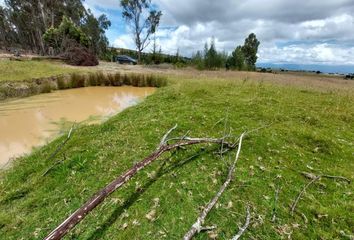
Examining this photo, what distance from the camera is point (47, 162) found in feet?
11.3

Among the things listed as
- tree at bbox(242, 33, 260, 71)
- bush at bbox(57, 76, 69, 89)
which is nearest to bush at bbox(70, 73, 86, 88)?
bush at bbox(57, 76, 69, 89)

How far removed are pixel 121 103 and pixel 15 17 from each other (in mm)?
32647

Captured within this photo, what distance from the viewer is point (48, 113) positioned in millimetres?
7043

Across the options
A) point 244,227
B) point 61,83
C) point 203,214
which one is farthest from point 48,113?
point 244,227

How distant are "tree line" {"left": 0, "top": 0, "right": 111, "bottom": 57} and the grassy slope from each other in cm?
2158

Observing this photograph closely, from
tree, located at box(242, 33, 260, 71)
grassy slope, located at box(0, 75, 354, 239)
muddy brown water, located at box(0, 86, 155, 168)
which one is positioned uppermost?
tree, located at box(242, 33, 260, 71)

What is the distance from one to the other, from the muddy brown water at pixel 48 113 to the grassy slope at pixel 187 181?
1.18 m

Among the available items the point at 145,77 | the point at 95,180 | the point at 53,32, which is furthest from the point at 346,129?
the point at 53,32

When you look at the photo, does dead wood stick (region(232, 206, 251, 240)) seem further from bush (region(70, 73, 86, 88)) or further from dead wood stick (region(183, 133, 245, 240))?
bush (region(70, 73, 86, 88))

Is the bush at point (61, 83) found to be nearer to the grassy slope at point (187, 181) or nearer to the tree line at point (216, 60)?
the grassy slope at point (187, 181)

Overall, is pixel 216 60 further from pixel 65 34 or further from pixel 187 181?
pixel 187 181

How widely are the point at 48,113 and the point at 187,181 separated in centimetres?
587

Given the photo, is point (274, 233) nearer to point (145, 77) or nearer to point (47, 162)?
point (47, 162)

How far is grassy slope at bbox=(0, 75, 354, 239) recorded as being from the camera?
6.93 feet
